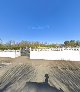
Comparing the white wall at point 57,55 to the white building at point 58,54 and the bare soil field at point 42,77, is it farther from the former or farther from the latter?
the bare soil field at point 42,77

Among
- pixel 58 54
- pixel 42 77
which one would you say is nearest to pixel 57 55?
pixel 58 54

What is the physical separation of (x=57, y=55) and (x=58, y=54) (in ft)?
→ 0.77

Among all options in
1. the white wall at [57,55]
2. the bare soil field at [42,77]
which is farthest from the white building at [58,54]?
the bare soil field at [42,77]

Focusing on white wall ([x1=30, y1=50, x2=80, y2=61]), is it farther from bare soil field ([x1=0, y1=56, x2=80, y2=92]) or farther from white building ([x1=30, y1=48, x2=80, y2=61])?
bare soil field ([x1=0, y1=56, x2=80, y2=92])

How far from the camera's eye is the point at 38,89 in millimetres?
3791

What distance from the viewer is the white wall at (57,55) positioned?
97.6 feet

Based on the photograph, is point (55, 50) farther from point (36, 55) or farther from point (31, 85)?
point (31, 85)

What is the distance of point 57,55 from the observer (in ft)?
101

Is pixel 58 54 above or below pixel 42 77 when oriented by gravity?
above

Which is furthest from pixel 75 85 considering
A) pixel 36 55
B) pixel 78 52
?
pixel 36 55

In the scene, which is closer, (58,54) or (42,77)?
(42,77)

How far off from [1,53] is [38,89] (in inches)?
1395

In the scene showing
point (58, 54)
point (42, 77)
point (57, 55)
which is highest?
point (58, 54)

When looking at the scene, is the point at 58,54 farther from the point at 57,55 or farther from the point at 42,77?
the point at 42,77
